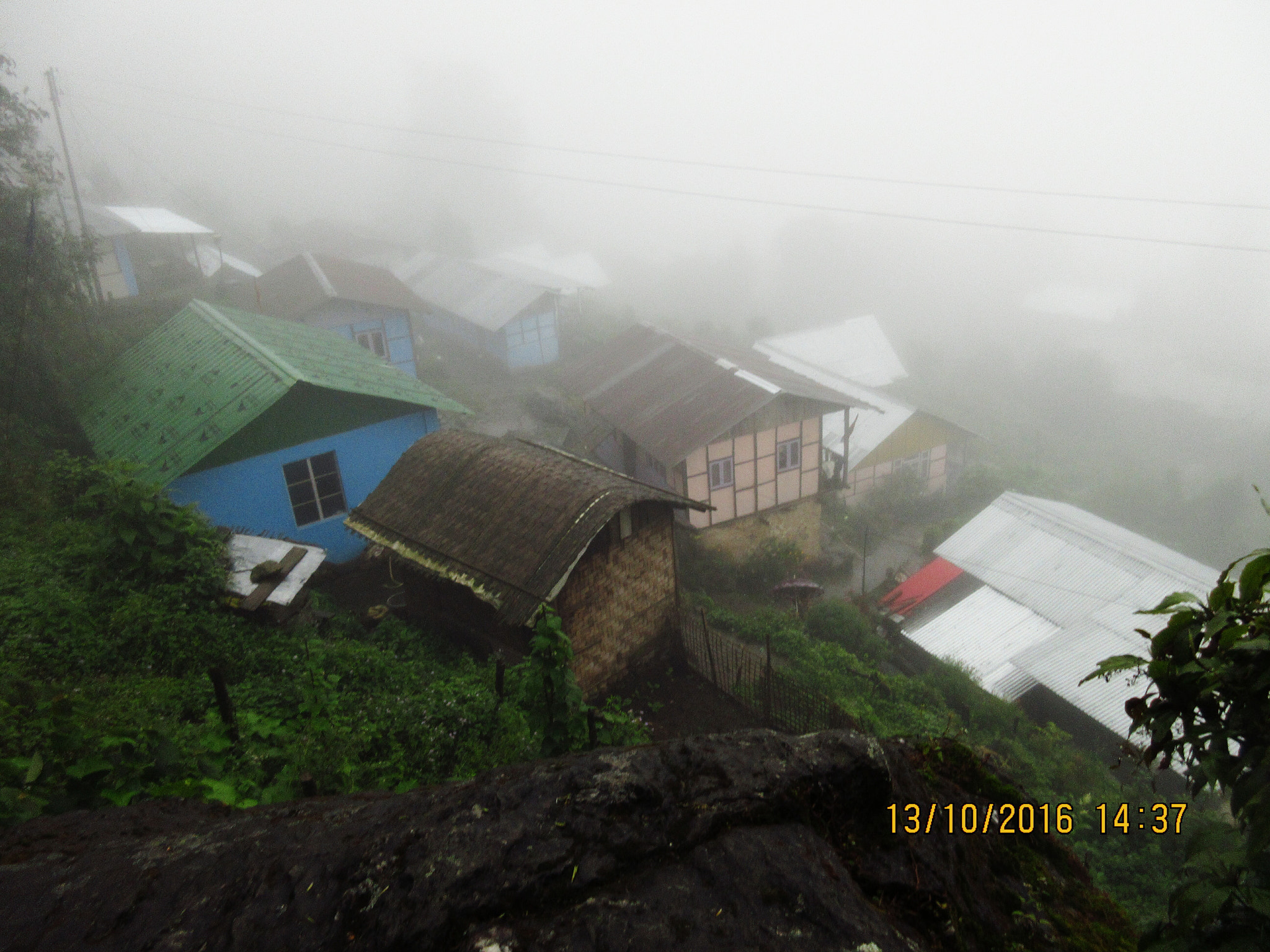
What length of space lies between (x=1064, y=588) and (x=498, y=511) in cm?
1454

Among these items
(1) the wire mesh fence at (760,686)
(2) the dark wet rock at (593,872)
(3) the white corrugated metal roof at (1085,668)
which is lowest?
(3) the white corrugated metal roof at (1085,668)

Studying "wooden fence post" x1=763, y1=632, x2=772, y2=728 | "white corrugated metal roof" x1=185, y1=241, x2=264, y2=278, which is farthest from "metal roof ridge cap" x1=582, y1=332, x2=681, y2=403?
"white corrugated metal roof" x1=185, y1=241, x2=264, y2=278

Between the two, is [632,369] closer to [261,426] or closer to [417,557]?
[261,426]

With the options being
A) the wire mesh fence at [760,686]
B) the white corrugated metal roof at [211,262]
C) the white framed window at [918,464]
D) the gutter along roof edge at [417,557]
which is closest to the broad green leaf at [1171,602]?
the wire mesh fence at [760,686]

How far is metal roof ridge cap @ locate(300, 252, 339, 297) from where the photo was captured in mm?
25969

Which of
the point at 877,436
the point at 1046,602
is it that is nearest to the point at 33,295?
the point at 1046,602

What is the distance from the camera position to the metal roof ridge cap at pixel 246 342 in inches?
515

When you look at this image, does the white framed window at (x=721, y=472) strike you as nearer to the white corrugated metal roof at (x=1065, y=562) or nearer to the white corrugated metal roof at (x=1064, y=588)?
the white corrugated metal roof at (x=1064, y=588)

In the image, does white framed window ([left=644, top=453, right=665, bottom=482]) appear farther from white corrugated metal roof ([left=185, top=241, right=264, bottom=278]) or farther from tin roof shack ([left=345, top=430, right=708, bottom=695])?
white corrugated metal roof ([left=185, top=241, right=264, bottom=278])

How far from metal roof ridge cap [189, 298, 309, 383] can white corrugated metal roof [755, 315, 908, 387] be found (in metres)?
A: 23.4

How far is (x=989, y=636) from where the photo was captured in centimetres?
1678

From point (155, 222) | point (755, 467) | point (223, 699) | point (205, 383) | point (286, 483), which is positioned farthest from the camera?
point (155, 222)

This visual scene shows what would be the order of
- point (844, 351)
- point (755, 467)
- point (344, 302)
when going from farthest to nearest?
point (844, 351) → point (344, 302) → point (755, 467)

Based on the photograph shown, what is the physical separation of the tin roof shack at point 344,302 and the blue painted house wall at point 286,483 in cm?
1192
